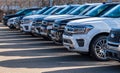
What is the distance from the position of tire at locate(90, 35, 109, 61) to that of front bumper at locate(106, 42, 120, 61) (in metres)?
1.45

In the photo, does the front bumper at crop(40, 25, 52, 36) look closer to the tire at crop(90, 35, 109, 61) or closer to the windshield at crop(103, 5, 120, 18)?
the windshield at crop(103, 5, 120, 18)

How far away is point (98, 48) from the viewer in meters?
12.0

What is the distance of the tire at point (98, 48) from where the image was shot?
11883 millimetres

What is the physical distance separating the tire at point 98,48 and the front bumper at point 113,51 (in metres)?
1.45

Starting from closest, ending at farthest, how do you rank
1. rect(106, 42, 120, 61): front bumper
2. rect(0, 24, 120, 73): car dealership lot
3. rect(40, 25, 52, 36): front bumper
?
rect(106, 42, 120, 61): front bumper, rect(0, 24, 120, 73): car dealership lot, rect(40, 25, 52, 36): front bumper

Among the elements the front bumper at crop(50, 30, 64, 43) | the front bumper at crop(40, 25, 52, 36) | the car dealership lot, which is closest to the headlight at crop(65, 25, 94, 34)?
the car dealership lot

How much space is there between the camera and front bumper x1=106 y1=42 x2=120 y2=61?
9883 mm

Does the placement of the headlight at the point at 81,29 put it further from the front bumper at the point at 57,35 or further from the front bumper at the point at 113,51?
the front bumper at the point at 57,35

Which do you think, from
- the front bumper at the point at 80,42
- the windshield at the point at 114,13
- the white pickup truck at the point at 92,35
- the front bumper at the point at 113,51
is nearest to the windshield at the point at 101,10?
the windshield at the point at 114,13

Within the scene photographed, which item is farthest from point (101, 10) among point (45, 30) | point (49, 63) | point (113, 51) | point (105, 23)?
point (113, 51)

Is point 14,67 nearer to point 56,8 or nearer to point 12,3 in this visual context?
point 56,8

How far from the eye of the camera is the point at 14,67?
11.0 m

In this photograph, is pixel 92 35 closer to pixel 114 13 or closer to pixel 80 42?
pixel 80 42

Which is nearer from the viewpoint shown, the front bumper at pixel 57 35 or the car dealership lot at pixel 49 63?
the car dealership lot at pixel 49 63
